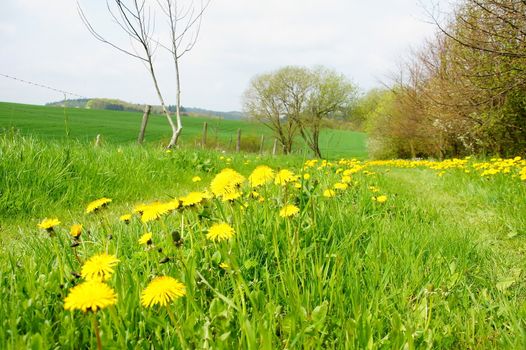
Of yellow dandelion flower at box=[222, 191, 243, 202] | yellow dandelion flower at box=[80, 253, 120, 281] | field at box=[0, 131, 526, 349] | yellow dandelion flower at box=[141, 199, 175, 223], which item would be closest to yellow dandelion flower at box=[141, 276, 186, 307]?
field at box=[0, 131, 526, 349]

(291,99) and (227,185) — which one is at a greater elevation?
(291,99)

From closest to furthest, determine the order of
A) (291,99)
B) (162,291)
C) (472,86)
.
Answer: (162,291), (472,86), (291,99)

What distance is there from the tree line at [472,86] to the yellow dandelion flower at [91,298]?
5486 mm

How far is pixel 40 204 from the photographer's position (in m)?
3.78

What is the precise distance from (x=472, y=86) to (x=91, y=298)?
1003 centimetres

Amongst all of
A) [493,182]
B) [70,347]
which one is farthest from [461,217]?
[70,347]

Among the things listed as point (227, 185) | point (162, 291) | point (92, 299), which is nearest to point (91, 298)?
point (92, 299)

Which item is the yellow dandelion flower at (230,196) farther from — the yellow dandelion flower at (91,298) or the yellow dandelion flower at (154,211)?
the yellow dandelion flower at (91,298)

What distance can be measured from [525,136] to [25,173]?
46.6ft

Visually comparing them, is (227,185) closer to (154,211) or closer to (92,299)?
(154,211)

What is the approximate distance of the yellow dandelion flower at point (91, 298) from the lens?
2.49ft

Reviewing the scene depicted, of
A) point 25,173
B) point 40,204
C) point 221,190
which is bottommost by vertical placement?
point 40,204

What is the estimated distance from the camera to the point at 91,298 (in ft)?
2.55

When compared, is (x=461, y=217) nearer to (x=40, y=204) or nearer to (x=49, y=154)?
(x=40, y=204)
